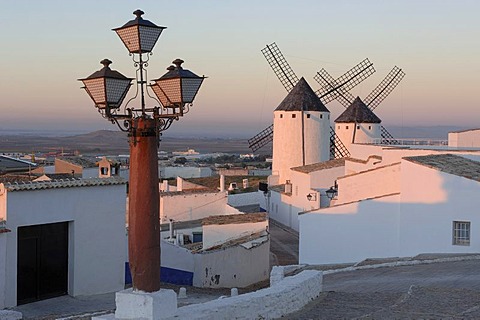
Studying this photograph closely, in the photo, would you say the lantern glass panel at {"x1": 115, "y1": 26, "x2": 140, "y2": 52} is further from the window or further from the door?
the window

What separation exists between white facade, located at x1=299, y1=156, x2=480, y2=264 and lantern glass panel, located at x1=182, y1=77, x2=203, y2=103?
11620 mm

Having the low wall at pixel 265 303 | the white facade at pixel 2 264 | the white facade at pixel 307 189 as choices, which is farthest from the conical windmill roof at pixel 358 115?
the low wall at pixel 265 303

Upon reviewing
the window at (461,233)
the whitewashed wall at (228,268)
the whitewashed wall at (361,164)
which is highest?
the whitewashed wall at (361,164)

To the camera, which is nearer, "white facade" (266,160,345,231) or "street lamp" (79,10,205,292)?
"street lamp" (79,10,205,292)

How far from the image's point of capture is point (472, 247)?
17078 millimetres

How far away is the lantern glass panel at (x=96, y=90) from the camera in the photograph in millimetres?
6973

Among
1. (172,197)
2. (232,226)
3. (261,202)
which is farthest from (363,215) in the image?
(261,202)

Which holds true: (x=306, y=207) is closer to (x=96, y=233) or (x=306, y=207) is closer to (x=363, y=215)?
(x=363, y=215)

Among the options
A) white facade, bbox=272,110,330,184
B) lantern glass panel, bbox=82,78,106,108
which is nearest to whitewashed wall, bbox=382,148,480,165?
white facade, bbox=272,110,330,184

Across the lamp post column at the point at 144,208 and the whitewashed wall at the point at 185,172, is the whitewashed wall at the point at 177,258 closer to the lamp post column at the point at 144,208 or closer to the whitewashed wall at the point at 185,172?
the lamp post column at the point at 144,208

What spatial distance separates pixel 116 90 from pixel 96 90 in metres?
0.20

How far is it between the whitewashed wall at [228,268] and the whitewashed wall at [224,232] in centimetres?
234

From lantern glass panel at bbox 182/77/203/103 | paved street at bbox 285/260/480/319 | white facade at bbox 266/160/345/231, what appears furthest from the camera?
white facade at bbox 266/160/345/231

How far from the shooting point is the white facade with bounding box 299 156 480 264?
17.3 metres
